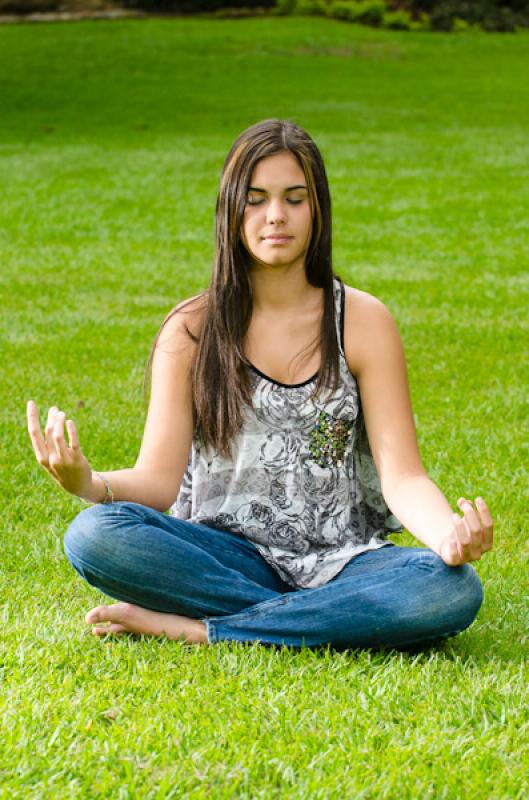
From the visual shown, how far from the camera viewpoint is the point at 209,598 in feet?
11.2

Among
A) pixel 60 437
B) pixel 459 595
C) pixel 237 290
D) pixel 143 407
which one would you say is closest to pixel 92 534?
pixel 60 437

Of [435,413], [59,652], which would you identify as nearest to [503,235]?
[435,413]

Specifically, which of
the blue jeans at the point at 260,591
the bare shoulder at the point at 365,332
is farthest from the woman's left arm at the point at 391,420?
the blue jeans at the point at 260,591

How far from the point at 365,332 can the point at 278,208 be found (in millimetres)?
422

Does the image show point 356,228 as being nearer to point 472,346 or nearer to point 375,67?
point 472,346

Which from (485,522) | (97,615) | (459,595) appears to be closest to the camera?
(485,522)

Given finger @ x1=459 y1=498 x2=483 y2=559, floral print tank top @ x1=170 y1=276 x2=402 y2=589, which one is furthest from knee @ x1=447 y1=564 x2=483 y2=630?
floral print tank top @ x1=170 y1=276 x2=402 y2=589

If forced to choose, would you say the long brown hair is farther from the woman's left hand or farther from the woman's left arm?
the woman's left hand

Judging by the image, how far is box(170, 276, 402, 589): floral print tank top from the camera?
11.8 ft

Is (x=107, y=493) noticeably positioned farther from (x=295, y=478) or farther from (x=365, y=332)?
(x=365, y=332)

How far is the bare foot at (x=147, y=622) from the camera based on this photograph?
11.1 ft

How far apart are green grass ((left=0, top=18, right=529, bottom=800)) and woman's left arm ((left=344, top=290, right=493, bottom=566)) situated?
36 cm

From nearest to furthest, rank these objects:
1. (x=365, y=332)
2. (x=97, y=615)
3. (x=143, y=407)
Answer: (x=97, y=615) → (x=365, y=332) → (x=143, y=407)

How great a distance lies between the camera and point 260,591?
11.4 feet
